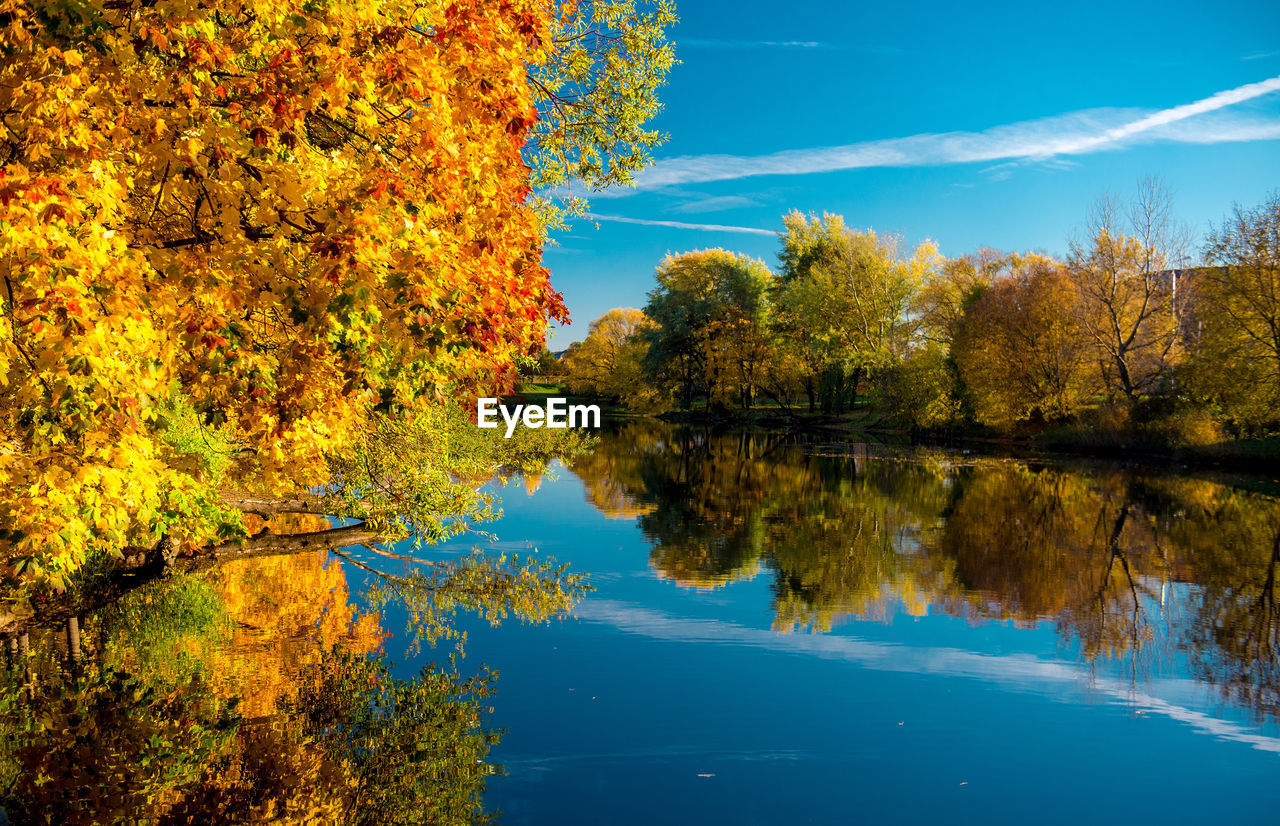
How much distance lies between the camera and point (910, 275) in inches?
2210

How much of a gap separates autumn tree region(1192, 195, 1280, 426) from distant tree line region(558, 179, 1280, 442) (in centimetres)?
6

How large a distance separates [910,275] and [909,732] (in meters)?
51.5

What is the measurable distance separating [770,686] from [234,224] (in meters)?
7.35

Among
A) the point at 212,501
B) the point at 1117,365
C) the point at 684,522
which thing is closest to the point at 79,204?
the point at 212,501

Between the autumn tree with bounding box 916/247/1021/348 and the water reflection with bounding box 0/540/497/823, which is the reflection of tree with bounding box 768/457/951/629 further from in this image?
the autumn tree with bounding box 916/247/1021/348

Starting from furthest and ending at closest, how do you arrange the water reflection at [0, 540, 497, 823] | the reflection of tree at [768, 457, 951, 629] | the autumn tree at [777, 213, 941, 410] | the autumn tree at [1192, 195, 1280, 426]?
the autumn tree at [777, 213, 941, 410], the autumn tree at [1192, 195, 1280, 426], the reflection of tree at [768, 457, 951, 629], the water reflection at [0, 540, 497, 823]

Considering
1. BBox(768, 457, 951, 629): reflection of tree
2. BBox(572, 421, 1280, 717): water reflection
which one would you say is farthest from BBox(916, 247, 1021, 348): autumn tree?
BBox(768, 457, 951, 629): reflection of tree

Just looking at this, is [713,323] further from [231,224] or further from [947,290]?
[231,224]

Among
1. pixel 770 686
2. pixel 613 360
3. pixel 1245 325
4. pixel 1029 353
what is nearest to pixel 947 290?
pixel 1029 353

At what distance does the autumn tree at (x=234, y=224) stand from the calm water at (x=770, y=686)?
107 inches

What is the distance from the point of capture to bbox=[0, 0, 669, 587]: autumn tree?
16.9 feet

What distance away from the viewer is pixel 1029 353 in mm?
41594

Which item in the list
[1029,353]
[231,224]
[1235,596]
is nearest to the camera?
[231,224]

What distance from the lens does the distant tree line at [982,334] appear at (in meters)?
32.4
